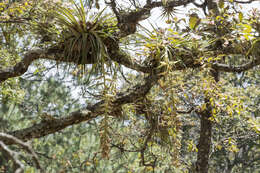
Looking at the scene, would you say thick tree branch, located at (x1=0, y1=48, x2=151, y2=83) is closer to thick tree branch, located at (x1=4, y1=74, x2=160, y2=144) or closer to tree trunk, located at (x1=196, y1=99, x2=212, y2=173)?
thick tree branch, located at (x1=4, y1=74, x2=160, y2=144)

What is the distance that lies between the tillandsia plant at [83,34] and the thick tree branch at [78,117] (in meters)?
0.30

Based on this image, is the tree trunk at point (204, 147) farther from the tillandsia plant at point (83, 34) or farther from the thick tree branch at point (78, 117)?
the tillandsia plant at point (83, 34)

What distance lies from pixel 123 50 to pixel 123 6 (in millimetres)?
319

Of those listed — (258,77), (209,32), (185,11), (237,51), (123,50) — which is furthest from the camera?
(258,77)

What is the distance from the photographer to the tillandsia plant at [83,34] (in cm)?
161

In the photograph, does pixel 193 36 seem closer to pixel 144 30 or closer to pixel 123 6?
pixel 144 30

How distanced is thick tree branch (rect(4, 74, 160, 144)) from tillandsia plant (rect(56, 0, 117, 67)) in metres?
0.30

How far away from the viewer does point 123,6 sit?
6.13 ft

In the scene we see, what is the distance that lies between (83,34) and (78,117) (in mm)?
530

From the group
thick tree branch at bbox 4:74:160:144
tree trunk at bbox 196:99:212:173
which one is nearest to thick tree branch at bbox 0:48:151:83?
thick tree branch at bbox 4:74:160:144

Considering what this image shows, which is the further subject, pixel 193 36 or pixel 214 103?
pixel 214 103

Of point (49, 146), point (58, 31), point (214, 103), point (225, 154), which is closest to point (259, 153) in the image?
point (225, 154)

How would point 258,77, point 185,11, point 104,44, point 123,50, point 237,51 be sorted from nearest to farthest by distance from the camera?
1. point 104,44
2. point 123,50
3. point 237,51
4. point 185,11
5. point 258,77

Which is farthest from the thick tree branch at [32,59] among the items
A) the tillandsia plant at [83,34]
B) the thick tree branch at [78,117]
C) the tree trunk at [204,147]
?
the tree trunk at [204,147]
